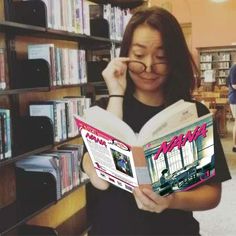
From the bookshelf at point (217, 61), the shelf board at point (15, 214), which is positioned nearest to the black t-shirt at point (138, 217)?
the shelf board at point (15, 214)

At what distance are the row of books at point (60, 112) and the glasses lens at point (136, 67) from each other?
1317 mm

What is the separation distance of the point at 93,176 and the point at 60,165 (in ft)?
4.63

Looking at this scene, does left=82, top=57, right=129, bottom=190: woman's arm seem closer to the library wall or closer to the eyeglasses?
the eyeglasses

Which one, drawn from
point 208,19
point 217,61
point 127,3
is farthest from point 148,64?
point 208,19

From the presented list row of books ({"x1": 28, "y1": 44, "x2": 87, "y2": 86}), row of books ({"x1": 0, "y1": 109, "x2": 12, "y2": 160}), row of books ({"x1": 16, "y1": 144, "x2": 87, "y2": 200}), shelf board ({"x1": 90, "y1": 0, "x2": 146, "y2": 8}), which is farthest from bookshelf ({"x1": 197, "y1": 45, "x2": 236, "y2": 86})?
row of books ({"x1": 0, "y1": 109, "x2": 12, "y2": 160})

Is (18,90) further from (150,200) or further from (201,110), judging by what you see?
(150,200)

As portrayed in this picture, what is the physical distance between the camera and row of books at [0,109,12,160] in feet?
6.62

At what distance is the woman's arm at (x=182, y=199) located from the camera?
102 cm

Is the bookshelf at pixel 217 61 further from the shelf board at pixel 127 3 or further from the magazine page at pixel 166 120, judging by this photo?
the magazine page at pixel 166 120

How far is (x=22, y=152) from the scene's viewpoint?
86.1 inches

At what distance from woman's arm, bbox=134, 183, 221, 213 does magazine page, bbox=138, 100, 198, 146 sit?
5.7 inches

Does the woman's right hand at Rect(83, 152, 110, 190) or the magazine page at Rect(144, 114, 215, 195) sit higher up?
the magazine page at Rect(144, 114, 215, 195)

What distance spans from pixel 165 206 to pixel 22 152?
132cm

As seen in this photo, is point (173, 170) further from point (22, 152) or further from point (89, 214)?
A: point (89, 214)
